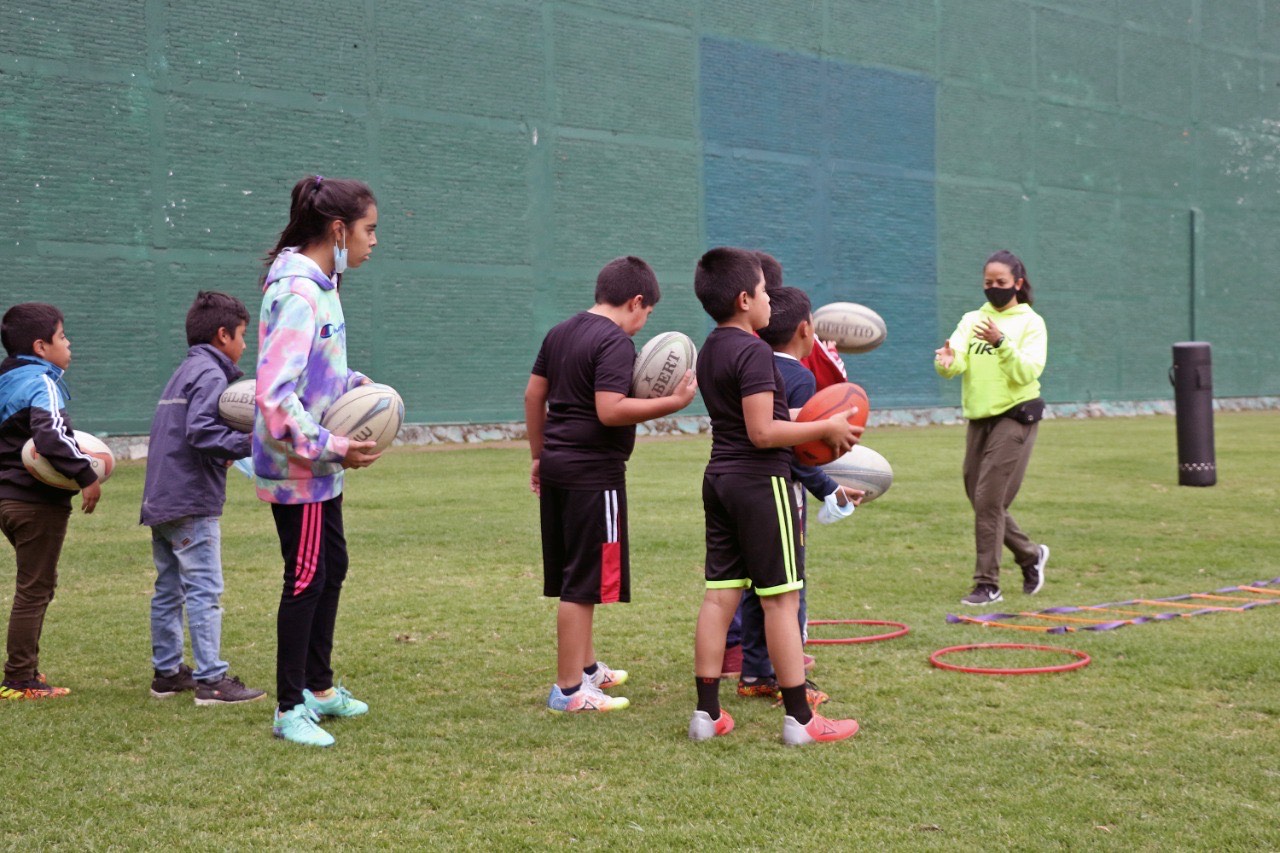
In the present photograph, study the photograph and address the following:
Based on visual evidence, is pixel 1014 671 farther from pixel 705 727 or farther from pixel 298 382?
pixel 298 382

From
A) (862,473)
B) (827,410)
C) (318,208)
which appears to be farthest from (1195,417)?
(318,208)

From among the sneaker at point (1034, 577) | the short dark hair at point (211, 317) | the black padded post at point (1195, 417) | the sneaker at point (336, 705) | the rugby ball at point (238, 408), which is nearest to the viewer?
the sneaker at point (336, 705)

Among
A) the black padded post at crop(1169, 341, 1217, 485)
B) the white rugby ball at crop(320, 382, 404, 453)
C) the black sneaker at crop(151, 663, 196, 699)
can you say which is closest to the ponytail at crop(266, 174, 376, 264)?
the white rugby ball at crop(320, 382, 404, 453)

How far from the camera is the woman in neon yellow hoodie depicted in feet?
25.2

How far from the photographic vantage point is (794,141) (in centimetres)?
2605

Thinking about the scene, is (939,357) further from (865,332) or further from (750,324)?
(750,324)

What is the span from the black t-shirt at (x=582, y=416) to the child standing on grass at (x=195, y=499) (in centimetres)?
128

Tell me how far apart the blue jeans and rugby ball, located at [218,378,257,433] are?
45 cm

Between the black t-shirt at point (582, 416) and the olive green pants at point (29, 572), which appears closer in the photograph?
the black t-shirt at point (582, 416)

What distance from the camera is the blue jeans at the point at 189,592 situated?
5434mm

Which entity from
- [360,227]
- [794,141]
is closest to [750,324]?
[360,227]

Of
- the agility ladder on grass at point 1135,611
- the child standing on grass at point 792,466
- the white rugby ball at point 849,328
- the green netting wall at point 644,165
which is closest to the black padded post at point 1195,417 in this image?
the agility ladder on grass at point 1135,611

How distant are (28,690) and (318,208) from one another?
8.29ft

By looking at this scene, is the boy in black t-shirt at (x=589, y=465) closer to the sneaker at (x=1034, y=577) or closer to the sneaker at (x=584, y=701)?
the sneaker at (x=584, y=701)
